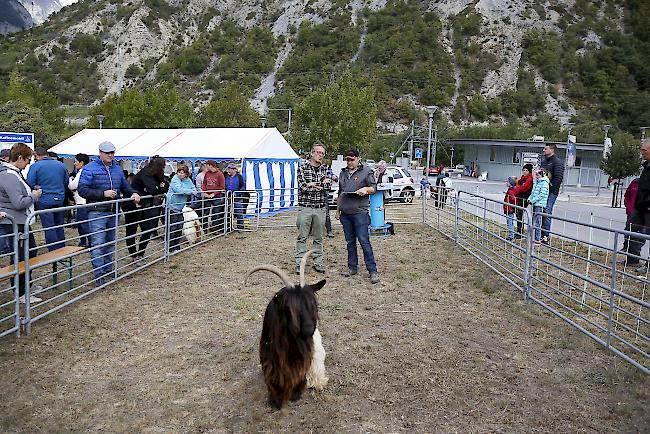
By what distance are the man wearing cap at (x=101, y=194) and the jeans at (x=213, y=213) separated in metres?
3.75

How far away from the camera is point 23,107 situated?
39.7 meters

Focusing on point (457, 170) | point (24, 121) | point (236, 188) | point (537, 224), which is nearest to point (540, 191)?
point (537, 224)

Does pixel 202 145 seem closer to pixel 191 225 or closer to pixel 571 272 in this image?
pixel 191 225

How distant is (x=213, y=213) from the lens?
12164 millimetres

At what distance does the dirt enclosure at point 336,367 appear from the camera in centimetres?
392

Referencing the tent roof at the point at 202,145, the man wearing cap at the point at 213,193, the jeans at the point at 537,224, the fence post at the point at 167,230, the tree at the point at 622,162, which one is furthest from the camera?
the tree at the point at 622,162

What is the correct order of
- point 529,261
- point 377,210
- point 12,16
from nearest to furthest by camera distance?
point 529,261
point 377,210
point 12,16

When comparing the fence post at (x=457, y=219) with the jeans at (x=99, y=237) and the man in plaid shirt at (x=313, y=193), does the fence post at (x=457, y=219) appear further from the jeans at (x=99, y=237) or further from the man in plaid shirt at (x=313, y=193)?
the jeans at (x=99, y=237)

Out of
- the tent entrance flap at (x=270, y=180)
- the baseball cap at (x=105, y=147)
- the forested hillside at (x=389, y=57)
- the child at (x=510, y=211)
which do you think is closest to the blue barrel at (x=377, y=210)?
the child at (x=510, y=211)

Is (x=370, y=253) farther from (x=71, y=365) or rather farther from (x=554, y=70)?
(x=554, y=70)

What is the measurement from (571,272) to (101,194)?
236 inches

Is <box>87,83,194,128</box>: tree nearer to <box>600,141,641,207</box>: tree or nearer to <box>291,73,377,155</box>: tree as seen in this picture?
<box>291,73,377,155</box>: tree

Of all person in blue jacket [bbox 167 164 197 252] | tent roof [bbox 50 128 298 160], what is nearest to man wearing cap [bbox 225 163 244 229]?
tent roof [bbox 50 128 298 160]

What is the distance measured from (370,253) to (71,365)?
4353 mm
